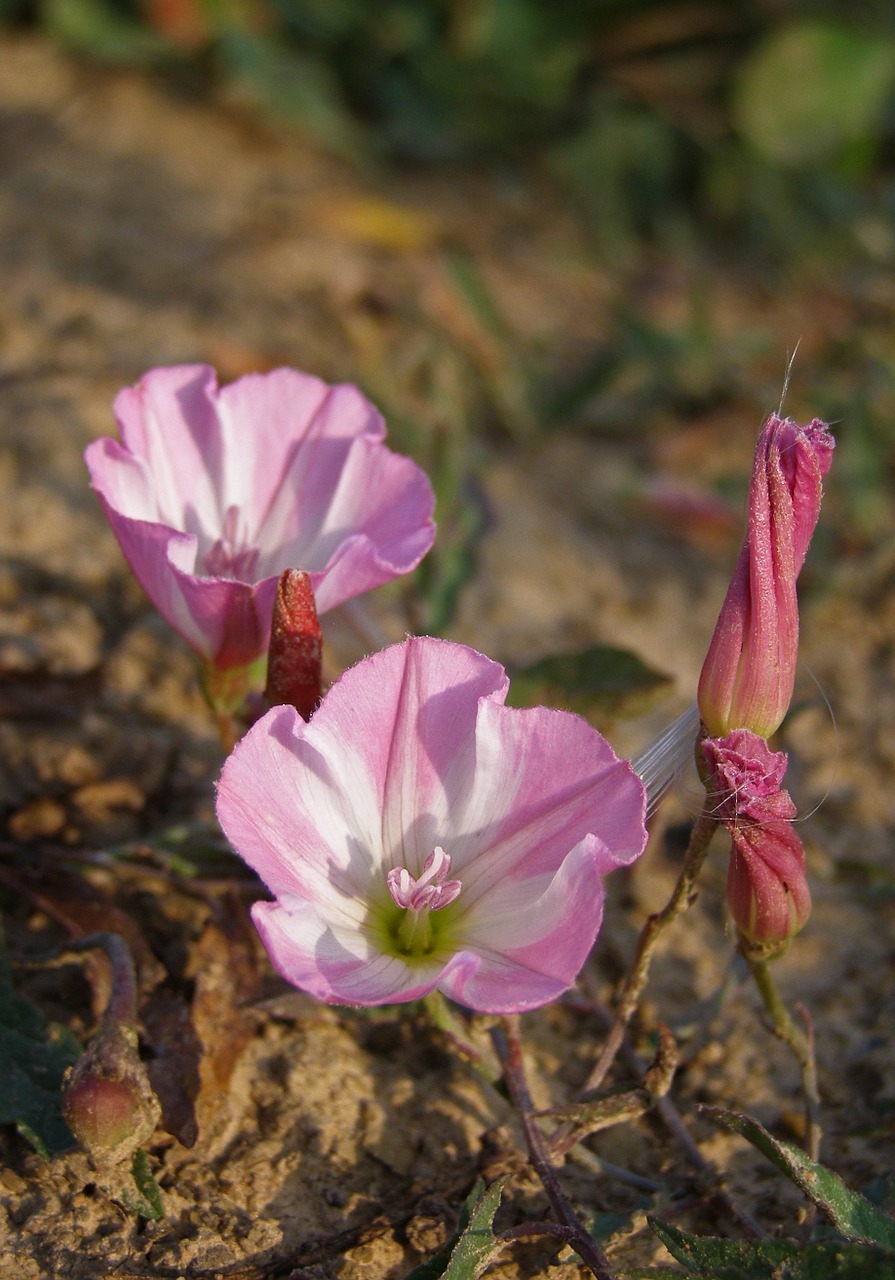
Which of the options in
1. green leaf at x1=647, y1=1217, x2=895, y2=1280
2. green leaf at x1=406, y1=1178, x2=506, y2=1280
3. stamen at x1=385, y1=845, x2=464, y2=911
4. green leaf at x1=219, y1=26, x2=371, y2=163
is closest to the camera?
green leaf at x1=647, y1=1217, x2=895, y2=1280

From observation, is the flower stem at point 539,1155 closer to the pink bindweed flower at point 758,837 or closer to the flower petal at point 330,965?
the flower petal at point 330,965

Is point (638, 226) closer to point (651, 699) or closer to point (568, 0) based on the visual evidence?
point (568, 0)

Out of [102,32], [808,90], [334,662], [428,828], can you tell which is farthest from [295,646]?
[808,90]

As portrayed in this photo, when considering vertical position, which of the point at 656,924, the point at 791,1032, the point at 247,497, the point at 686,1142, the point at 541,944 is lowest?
the point at 686,1142

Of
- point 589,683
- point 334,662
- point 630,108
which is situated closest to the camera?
point 589,683

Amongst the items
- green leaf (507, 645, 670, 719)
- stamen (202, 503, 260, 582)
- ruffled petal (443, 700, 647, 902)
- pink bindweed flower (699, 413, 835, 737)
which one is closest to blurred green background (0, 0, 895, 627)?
green leaf (507, 645, 670, 719)

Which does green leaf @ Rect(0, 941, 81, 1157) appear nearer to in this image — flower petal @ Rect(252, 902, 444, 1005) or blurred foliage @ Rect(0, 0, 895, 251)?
flower petal @ Rect(252, 902, 444, 1005)

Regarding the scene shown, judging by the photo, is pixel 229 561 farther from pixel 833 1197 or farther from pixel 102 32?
pixel 102 32
